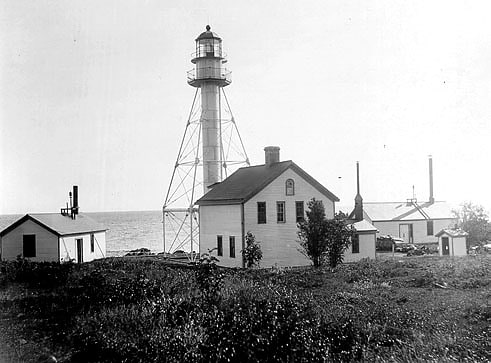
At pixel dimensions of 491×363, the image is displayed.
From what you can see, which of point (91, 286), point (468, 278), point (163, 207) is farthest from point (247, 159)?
point (91, 286)

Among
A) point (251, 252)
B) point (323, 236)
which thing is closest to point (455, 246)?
point (323, 236)

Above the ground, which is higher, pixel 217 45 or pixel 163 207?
pixel 217 45

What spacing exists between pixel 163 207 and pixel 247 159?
705 cm

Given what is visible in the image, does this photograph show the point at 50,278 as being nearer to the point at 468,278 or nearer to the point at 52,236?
the point at 468,278

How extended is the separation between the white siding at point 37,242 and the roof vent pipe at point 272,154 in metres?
14.9

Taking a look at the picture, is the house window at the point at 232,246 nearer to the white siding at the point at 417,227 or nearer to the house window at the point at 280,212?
the house window at the point at 280,212

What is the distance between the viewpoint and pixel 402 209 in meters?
57.7

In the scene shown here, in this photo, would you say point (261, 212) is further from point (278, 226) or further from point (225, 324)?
point (225, 324)

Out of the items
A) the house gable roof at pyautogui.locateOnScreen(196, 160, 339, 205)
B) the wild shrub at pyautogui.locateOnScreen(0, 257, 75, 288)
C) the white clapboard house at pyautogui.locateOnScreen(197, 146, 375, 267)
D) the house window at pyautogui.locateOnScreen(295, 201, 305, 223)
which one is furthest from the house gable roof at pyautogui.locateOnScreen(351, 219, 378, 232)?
the wild shrub at pyautogui.locateOnScreen(0, 257, 75, 288)

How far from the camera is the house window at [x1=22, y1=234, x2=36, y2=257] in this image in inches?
1455

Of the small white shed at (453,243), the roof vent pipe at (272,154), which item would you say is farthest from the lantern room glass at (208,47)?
the small white shed at (453,243)

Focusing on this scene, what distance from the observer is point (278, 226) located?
1276 inches

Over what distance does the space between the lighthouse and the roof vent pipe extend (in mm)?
5264

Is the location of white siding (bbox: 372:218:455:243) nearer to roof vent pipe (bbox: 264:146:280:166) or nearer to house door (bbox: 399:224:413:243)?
house door (bbox: 399:224:413:243)
